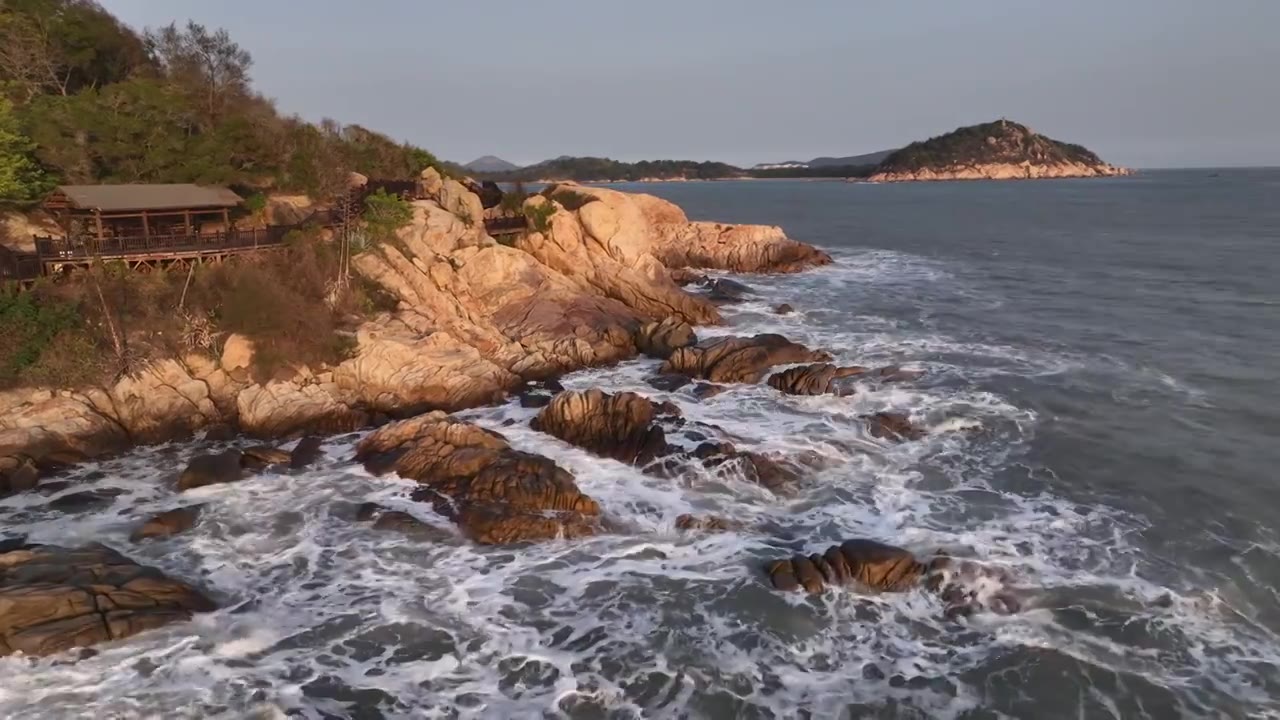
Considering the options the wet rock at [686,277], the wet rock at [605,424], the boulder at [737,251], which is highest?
the boulder at [737,251]

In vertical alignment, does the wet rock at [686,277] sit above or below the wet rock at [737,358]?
above

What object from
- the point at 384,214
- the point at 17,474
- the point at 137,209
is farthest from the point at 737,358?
the point at 137,209

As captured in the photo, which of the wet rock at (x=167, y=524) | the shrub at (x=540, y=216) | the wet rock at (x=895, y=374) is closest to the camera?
the wet rock at (x=167, y=524)

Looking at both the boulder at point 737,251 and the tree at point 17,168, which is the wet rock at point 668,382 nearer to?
the tree at point 17,168

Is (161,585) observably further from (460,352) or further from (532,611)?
(460,352)

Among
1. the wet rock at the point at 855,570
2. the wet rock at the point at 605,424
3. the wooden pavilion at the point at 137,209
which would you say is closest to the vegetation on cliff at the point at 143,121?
the wooden pavilion at the point at 137,209

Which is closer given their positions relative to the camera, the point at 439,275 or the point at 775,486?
the point at 775,486

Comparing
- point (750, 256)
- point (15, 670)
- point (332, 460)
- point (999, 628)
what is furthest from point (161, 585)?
point (750, 256)
